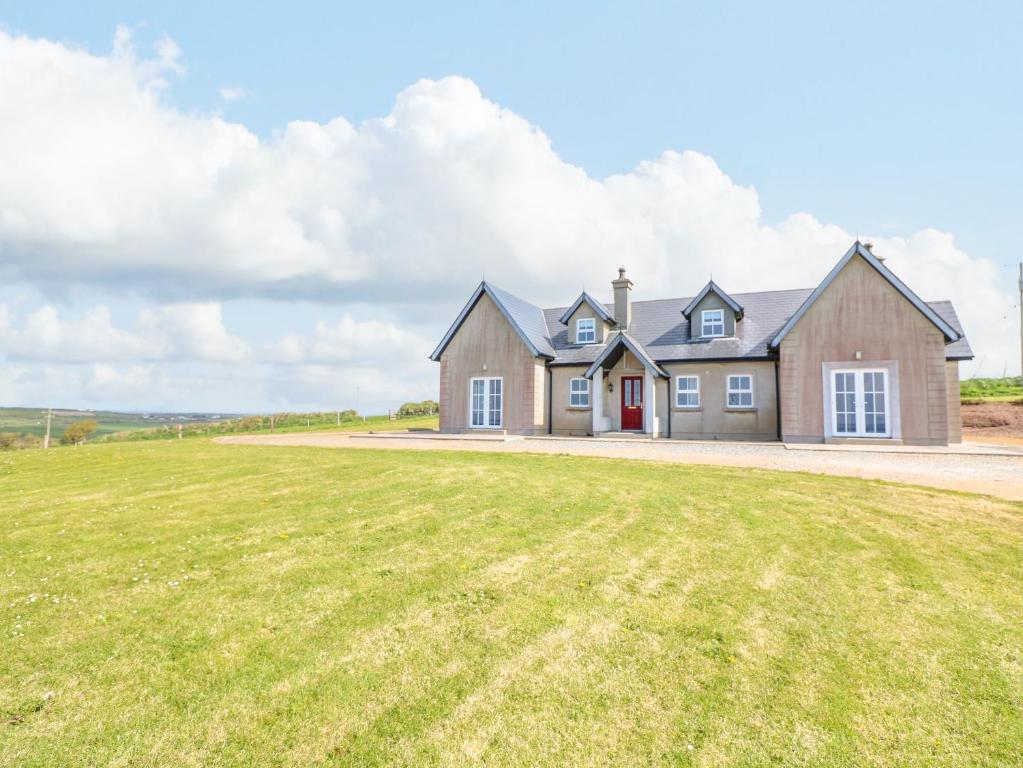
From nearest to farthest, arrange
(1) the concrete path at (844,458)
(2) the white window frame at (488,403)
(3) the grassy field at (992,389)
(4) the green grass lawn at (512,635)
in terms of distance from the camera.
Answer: (4) the green grass lawn at (512,635)
(1) the concrete path at (844,458)
(2) the white window frame at (488,403)
(3) the grassy field at (992,389)

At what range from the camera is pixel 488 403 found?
2967 centimetres

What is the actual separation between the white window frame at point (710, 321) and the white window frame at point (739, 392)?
2.51m

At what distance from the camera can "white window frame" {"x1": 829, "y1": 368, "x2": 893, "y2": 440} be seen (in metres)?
22.0

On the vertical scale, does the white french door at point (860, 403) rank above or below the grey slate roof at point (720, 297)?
below

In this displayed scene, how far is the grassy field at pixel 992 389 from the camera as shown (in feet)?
118

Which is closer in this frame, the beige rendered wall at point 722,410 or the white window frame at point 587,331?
the beige rendered wall at point 722,410

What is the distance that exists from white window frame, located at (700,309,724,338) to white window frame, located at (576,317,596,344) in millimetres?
5738

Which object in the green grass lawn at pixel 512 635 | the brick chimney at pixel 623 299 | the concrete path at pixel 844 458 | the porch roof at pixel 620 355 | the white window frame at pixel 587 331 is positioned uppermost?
the brick chimney at pixel 623 299

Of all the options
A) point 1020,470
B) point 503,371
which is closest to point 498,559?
point 1020,470

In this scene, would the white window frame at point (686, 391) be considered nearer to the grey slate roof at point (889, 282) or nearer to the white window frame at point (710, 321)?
the white window frame at point (710, 321)

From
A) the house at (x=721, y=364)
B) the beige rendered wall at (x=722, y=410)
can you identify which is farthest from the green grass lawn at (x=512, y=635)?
the beige rendered wall at (x=722, y=410)

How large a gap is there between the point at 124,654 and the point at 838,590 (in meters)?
6.99

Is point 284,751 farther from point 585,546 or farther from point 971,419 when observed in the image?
point 971,419

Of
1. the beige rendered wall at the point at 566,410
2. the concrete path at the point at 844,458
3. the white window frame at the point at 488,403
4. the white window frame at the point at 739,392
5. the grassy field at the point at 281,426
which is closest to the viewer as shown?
the concrete path at the point at 844,458
